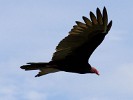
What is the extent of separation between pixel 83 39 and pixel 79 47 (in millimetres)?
251

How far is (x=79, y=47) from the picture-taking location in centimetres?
1639

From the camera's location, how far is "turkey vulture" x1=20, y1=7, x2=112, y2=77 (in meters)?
15.9

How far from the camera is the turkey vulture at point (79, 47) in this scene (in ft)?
52.2

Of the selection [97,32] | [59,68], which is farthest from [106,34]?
[59,68]

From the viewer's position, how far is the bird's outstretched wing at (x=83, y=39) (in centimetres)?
1587

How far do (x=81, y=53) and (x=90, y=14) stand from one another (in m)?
1.32

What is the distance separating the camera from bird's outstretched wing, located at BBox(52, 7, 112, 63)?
15.9 metres

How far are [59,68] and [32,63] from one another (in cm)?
76

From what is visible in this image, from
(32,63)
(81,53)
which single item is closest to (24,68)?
(32,63)

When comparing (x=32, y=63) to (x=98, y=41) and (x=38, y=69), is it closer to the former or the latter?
(x=38, y=69)

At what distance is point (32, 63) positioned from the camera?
52.7 ft

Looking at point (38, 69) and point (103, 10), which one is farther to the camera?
point (38, 69)

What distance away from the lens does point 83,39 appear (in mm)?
16250

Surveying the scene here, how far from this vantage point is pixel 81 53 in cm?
1656
